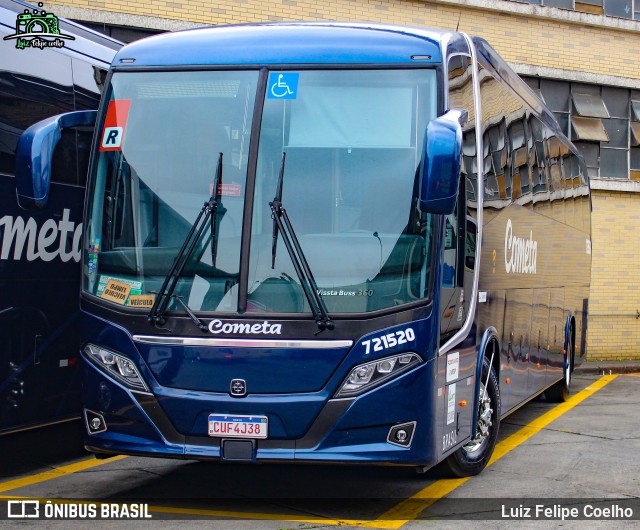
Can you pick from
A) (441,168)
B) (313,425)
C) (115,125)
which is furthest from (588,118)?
(313,425)

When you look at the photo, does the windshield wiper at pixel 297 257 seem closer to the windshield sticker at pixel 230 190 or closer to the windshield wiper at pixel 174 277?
the windshield sticker at pixel 230 190

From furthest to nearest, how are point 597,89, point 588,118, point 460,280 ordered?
1. point 597,89
2. point 588,118
3. point 460,280

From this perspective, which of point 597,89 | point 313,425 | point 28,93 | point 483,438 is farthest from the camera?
point 597,89

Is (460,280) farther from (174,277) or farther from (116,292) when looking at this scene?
(116,292)

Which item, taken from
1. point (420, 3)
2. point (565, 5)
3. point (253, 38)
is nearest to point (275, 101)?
point (253, 38)

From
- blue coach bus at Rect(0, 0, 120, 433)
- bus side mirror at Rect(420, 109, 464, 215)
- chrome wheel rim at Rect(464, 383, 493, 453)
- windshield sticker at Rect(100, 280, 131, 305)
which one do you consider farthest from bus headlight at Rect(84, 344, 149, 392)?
chrome wheel rim at Rect(464, 383, 493, 453)

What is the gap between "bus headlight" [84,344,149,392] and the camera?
23.1ft

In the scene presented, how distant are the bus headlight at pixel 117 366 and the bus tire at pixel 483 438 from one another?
257 centimetres

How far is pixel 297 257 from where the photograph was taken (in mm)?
6871

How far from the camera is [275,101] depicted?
7.23 meters

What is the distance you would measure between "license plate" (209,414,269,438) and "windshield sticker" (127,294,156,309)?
2.72 ft

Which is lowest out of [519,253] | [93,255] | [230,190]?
[93,255]

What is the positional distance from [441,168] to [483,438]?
3.05m

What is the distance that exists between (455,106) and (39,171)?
9.26ft
